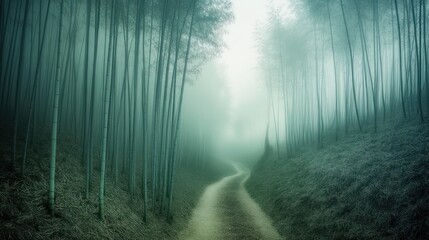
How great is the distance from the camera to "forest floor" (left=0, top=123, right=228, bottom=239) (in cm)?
306

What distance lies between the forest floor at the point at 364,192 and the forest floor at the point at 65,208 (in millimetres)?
3616

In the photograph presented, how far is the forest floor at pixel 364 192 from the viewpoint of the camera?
14.4 ft

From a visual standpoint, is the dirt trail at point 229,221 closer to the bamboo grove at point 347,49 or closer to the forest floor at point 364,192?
the forest floor at point 364,192

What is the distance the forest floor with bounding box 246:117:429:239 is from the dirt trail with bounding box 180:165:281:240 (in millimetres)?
Answer: 446

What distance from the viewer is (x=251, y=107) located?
3762cm

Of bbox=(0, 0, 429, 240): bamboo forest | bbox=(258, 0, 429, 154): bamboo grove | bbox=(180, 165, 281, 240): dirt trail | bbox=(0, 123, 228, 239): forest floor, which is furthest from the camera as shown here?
bbox=(258, 0, 429, 154): bamboo grove

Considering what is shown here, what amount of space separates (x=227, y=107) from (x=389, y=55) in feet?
52.7

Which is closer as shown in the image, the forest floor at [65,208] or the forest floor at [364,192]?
the forest floor at [65,208]

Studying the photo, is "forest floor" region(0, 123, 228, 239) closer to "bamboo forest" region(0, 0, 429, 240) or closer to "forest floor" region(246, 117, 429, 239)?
"bamboo forest" region(0, 0, 429, 240)

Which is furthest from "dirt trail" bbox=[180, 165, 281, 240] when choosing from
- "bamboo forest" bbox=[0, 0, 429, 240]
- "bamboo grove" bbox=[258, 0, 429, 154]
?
"bamboo grove" bbox=[258, 0, 429, 154]

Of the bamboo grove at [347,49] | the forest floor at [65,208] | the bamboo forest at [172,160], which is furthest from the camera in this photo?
the bamboo grove at [347,49]

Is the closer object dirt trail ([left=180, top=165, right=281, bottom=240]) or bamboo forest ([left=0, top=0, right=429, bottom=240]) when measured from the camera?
bamboo forest ([left=0, top=0, right=429, bottom=240])

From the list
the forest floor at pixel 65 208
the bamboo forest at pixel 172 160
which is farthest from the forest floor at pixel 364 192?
the forest floor at pixel 65 208

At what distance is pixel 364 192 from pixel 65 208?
20.9 feet
